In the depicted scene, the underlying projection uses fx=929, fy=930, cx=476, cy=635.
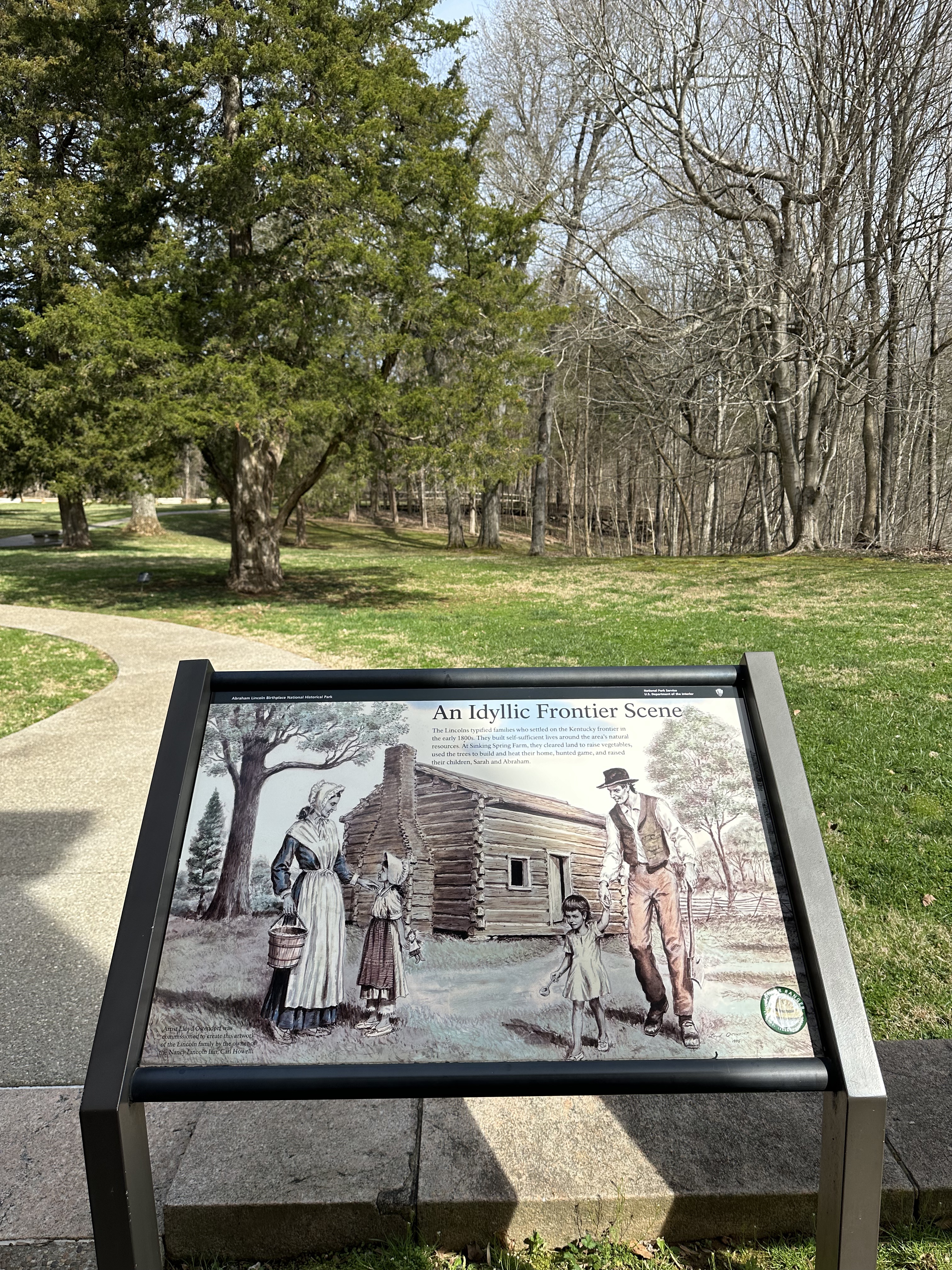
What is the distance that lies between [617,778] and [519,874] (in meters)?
0.31

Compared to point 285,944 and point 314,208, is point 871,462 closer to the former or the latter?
point 314,208

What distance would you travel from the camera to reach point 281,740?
2166 millimetres

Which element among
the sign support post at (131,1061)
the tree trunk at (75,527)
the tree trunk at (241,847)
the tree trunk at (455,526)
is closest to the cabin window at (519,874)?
the tree trunk at (241,847)

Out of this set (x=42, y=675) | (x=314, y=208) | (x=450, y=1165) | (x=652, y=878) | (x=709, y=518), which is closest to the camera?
(x=652, y=878)

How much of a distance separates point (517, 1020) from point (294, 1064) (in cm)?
44

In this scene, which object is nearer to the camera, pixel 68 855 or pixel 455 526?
pixel 68 855

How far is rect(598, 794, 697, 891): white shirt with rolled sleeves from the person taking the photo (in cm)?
201

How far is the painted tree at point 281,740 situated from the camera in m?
2.10

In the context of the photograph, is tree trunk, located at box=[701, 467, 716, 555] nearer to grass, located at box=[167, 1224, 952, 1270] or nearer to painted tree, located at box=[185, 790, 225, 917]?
grass, located at box=[167, 1224, 952, 1270]

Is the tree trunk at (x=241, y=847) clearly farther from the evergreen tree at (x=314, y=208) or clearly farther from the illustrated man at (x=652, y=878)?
the evergreen tree at (x=314, y=208)

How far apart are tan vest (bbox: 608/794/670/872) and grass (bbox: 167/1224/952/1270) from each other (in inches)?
41.9

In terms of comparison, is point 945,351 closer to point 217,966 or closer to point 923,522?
point 923,522

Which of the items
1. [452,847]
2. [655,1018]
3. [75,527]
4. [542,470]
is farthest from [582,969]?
[75,527]

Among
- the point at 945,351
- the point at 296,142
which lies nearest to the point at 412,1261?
the point at 296,142
